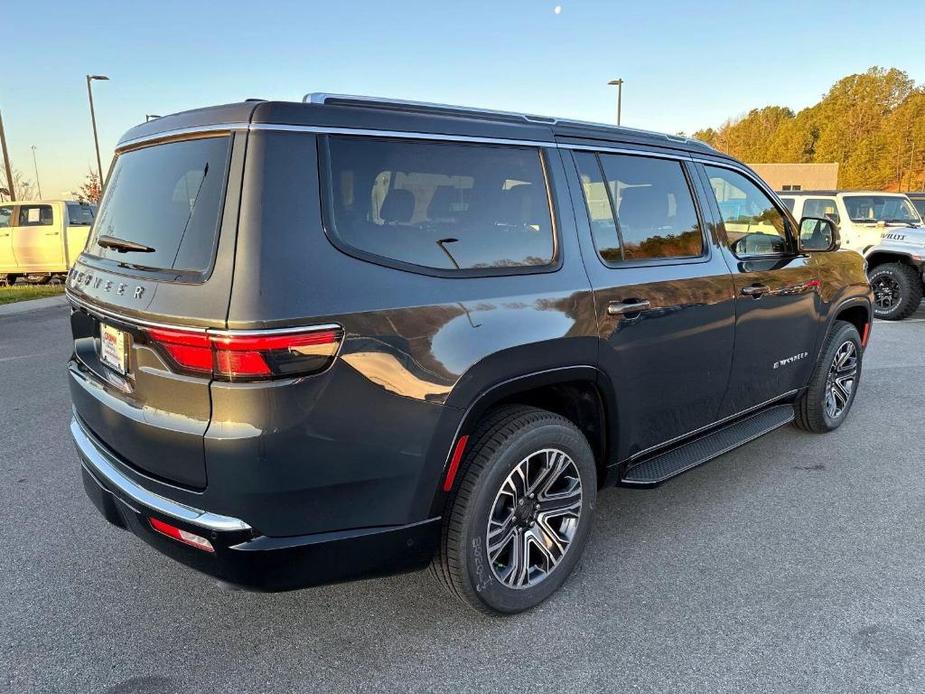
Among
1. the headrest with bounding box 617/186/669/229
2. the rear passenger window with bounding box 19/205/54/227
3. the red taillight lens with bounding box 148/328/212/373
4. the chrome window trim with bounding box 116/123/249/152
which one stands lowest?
the red taillight lens with bounding box 148/328/212/373

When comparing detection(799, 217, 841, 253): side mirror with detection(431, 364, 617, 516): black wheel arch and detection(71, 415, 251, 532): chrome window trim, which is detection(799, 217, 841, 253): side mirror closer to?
detection(431, 364, 617, 516): black wheel arch

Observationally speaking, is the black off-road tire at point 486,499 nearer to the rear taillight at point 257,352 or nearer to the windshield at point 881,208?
the rear taillight at point 257,352

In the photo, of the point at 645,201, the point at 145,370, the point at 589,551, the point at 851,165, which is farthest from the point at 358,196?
the point at 851,165

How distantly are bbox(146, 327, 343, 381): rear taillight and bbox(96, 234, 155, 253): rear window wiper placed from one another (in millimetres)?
498

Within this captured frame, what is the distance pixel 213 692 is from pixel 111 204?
191cm

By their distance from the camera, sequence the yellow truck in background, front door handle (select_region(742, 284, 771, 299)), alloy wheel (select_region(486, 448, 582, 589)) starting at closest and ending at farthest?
1. alloy wheel (select_region(486, 448, 582, 589))
2. front door handle (select_region(742, 284, 771, 299))
3. the yellow truck in background

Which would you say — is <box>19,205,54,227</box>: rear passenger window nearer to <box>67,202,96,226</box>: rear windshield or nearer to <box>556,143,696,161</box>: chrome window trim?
<box>67,202,96,226</box>: rear windshield

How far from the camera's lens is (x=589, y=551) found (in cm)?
307

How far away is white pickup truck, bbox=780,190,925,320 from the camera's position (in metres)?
9.23

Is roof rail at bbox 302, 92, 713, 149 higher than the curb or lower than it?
higher

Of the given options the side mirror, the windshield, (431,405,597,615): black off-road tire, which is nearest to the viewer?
(431,405,597,615): black off-road tire

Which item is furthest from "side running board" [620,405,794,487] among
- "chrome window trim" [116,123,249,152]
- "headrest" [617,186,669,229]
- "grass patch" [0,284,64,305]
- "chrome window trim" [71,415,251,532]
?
"grass patch" [0,284,64,305]

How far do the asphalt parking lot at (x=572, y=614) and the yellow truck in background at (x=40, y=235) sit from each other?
12.0 meters

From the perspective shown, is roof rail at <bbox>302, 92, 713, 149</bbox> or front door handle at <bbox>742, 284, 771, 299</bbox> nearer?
roof rail at <bbox>302, 92, 713, 149</bbox>
